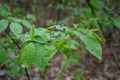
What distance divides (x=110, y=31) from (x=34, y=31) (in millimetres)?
2850

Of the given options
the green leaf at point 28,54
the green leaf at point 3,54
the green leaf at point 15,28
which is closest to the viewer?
the green leaf at point 28,54

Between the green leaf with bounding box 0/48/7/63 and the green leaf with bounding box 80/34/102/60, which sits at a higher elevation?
the green leaf with bounding box 80/34/102/60

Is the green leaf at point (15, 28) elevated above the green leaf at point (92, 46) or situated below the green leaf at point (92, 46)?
above

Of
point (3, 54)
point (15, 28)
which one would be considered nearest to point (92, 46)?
point (15, 28)

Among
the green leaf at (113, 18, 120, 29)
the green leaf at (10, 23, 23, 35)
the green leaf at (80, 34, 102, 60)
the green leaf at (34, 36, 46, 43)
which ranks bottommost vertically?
the green leaf at (113, 18, 120, 29)

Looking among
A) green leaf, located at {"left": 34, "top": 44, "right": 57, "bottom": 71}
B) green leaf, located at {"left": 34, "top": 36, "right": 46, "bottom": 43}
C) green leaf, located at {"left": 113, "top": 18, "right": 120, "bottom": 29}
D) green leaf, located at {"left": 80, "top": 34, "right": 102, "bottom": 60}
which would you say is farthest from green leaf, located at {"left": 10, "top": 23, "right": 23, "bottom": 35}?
green leaf, located at {"left": 113, "top": 18, "right": 120, "bottom": 29}

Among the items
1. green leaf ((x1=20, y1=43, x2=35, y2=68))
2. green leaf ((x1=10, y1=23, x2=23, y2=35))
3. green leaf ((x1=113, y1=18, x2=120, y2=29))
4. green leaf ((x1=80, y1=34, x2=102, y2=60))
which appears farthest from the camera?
green leaf ((x1=113, y1=18, x2=120, y2=29))

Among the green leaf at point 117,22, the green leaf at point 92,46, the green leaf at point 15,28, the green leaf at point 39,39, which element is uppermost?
Answer: the green leaf at point 39,39

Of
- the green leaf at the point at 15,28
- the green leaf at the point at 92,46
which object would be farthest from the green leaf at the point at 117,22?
the green leaf at the point at 15,28

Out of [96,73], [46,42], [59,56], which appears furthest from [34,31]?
[59,56]

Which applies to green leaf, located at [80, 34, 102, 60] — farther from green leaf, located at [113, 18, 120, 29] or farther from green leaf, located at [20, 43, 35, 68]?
green leaf, located at [113, 18, 120, 29]

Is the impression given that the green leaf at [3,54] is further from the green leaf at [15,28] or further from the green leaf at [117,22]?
the green leaf at [117,22]

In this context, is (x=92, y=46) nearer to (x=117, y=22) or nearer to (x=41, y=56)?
(x=41, y=56)

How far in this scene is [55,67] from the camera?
197 inches
